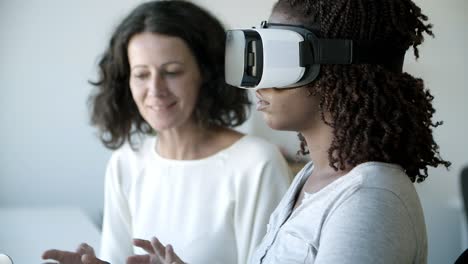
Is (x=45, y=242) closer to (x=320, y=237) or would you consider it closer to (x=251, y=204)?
(x=251, y=204)

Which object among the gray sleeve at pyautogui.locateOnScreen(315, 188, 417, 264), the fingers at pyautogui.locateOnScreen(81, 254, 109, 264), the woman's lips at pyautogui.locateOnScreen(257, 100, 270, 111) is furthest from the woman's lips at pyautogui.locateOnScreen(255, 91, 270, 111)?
the fingers at pyautogui.locateOnScreen(81, 254, 109, 264)

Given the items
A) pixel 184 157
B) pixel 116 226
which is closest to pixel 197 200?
pixel 184 157

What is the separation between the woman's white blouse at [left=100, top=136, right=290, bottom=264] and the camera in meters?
1.31

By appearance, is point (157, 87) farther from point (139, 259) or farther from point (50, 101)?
point (50, 101)

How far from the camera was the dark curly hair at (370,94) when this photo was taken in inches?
28.9

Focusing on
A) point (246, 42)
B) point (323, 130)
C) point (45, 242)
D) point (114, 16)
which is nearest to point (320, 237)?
point (323, 130)

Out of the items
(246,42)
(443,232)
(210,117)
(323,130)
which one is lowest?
(443,232)

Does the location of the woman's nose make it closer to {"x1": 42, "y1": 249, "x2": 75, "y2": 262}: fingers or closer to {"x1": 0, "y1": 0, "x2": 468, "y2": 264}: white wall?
{"x1": 42, "y1": 249, "x2": 75, "y2": 262}: fingers

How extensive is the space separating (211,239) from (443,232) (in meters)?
1.36

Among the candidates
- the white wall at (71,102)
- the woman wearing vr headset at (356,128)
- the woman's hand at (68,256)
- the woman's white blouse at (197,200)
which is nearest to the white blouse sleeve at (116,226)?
the woman's white blouse at (197,200)

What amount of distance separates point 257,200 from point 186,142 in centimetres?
24

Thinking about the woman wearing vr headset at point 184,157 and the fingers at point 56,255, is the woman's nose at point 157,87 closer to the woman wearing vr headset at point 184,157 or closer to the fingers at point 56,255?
the woman wearing vr headset at point 184,157

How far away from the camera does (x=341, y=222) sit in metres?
0.64

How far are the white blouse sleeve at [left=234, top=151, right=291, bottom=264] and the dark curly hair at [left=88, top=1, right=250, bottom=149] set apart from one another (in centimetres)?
21
